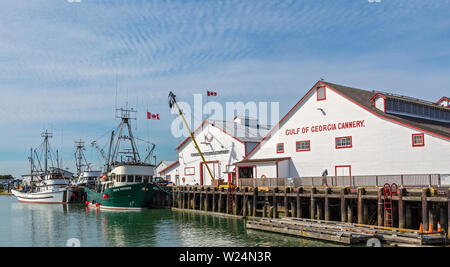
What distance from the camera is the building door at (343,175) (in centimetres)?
3328

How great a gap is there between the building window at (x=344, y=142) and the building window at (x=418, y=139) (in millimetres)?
5845

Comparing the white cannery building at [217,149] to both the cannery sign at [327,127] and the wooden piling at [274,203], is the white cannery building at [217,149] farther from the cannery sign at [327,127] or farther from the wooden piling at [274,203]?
the wooden piling at [274,203]

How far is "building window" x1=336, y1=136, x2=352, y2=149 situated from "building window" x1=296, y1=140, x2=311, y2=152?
3319 millimetres

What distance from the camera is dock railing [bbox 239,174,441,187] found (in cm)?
2866

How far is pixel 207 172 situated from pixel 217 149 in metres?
3.64

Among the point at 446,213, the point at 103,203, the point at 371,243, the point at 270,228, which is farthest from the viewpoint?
the point at 103,203

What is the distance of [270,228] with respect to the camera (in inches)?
1125

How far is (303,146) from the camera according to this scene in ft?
133

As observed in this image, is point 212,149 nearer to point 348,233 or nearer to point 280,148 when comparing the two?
point 280,148

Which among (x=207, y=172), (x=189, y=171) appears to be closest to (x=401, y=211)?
(x=207, y=172)

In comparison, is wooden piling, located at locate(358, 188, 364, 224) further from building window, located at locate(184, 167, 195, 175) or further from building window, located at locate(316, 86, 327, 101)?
building window, located at locate(184, 167, 195, 175)
